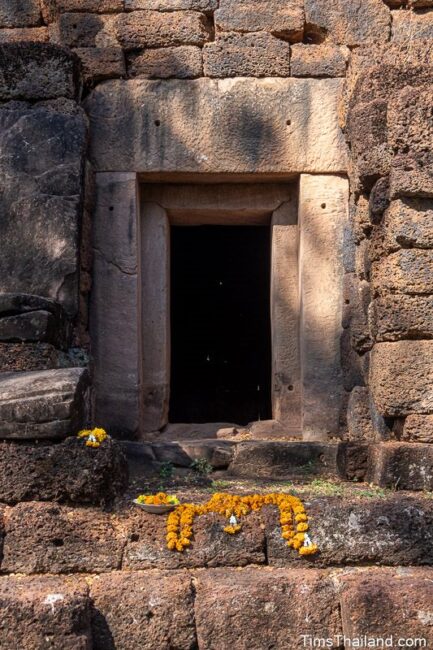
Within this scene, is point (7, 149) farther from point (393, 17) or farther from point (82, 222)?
point (393, 17)

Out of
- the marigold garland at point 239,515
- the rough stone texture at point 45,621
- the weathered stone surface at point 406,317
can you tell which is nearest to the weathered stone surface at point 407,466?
the weathered stone surface at point 406,317

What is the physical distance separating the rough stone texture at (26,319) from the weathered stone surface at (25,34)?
2.57 meters

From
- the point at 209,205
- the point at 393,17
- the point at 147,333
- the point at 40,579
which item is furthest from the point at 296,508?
the point at 393,17

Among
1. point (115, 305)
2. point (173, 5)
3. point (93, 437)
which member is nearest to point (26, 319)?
point (93, 437)

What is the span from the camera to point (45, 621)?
3.77m

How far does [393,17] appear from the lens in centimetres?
646

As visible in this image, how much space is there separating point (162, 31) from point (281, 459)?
10.8 feet

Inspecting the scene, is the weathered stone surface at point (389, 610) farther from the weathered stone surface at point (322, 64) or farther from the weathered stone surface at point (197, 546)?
the weathered stone surface at point (322, 64)

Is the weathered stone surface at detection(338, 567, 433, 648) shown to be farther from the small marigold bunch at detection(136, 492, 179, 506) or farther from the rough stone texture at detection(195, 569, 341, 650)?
the small marigold bunch at detection(136, 492, 179, 506)

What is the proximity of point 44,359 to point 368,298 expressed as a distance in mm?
2197

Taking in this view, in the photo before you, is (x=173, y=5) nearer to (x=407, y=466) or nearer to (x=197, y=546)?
(x=407, y=466)

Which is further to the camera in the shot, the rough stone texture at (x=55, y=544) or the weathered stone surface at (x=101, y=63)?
the weathered stone surface at (x=101, y=63)

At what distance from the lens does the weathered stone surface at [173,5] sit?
253 inches

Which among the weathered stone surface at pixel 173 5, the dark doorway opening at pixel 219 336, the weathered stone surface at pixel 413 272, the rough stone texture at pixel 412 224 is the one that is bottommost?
the dark doorway opening at pixel 219 336
